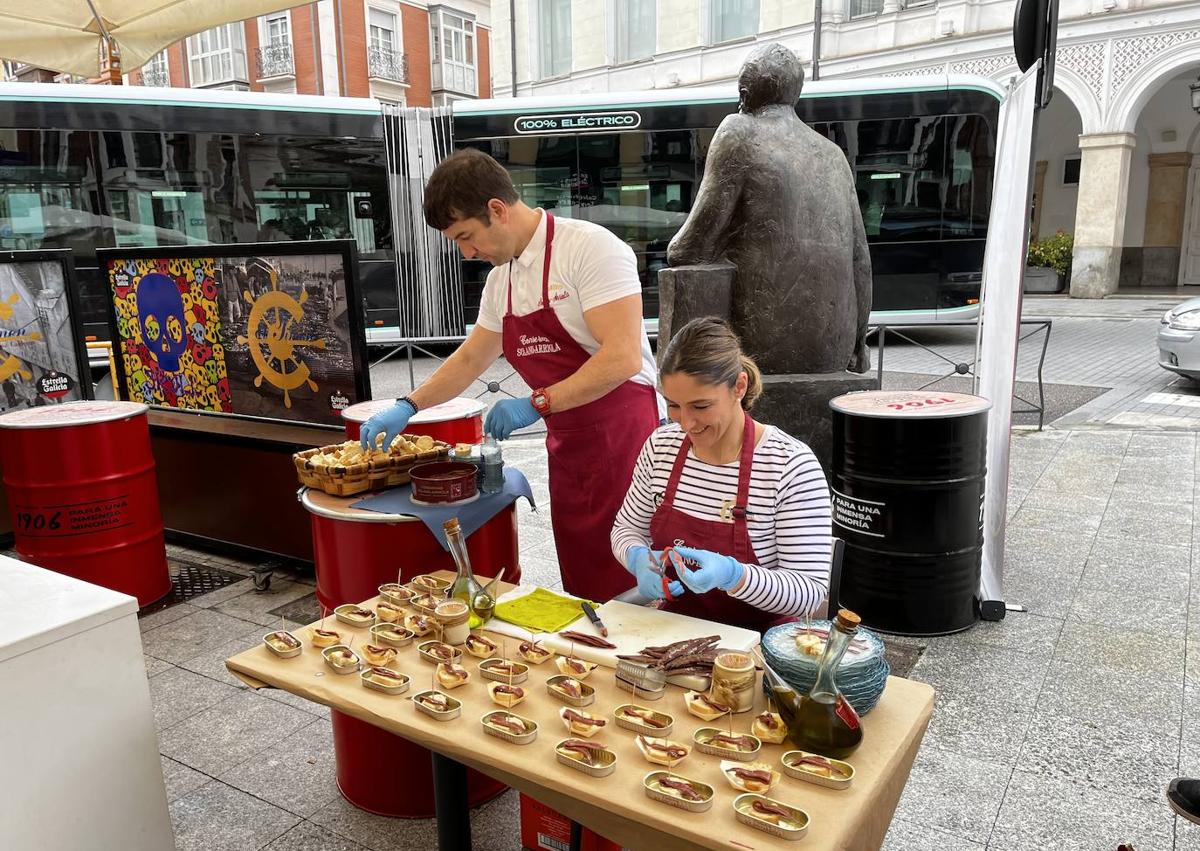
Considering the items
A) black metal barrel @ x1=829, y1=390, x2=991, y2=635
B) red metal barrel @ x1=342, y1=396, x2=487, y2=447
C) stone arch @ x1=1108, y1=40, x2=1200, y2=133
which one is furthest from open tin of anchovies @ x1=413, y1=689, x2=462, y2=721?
stone arch @ x1=1108, y1=40, x2=1200, y2=133

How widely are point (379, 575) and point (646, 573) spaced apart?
0.86 metres

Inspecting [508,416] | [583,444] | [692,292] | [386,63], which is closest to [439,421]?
[508,416]

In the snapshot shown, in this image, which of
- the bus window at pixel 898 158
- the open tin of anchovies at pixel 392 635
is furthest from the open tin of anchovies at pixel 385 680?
the bus window at pixel 898 158

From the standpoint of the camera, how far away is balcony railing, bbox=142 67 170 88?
30.6m

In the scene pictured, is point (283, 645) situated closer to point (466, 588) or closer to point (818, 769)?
point (466, 588)

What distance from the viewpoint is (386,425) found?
306cm

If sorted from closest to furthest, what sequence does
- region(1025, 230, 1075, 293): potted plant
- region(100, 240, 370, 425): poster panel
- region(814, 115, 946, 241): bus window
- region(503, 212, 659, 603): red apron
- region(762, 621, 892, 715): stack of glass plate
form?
region(762, 621, 892, 715): stack of glass plate → region(503, 212, 659, 603): red apron → region(100, 240, 370, 425): poster panel → region(814, 115, 946, 241): bus window → region(1025, 230, 1075, 293): potted plant

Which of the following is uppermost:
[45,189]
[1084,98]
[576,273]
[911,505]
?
[1084,98]

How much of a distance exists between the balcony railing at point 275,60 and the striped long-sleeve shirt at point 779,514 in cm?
3077

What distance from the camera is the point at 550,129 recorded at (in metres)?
11.4

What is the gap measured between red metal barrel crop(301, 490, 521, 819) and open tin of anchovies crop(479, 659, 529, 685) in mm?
743

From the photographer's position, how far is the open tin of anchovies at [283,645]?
6.43ft

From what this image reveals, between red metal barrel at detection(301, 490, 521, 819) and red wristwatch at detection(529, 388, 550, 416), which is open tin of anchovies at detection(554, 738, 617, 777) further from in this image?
red wristwatch at detection(529, 388, 550, 416)

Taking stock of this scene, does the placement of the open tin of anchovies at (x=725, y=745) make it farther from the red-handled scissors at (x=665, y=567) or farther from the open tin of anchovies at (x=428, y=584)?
the open tin of anchovies at (x=428, y=584)
